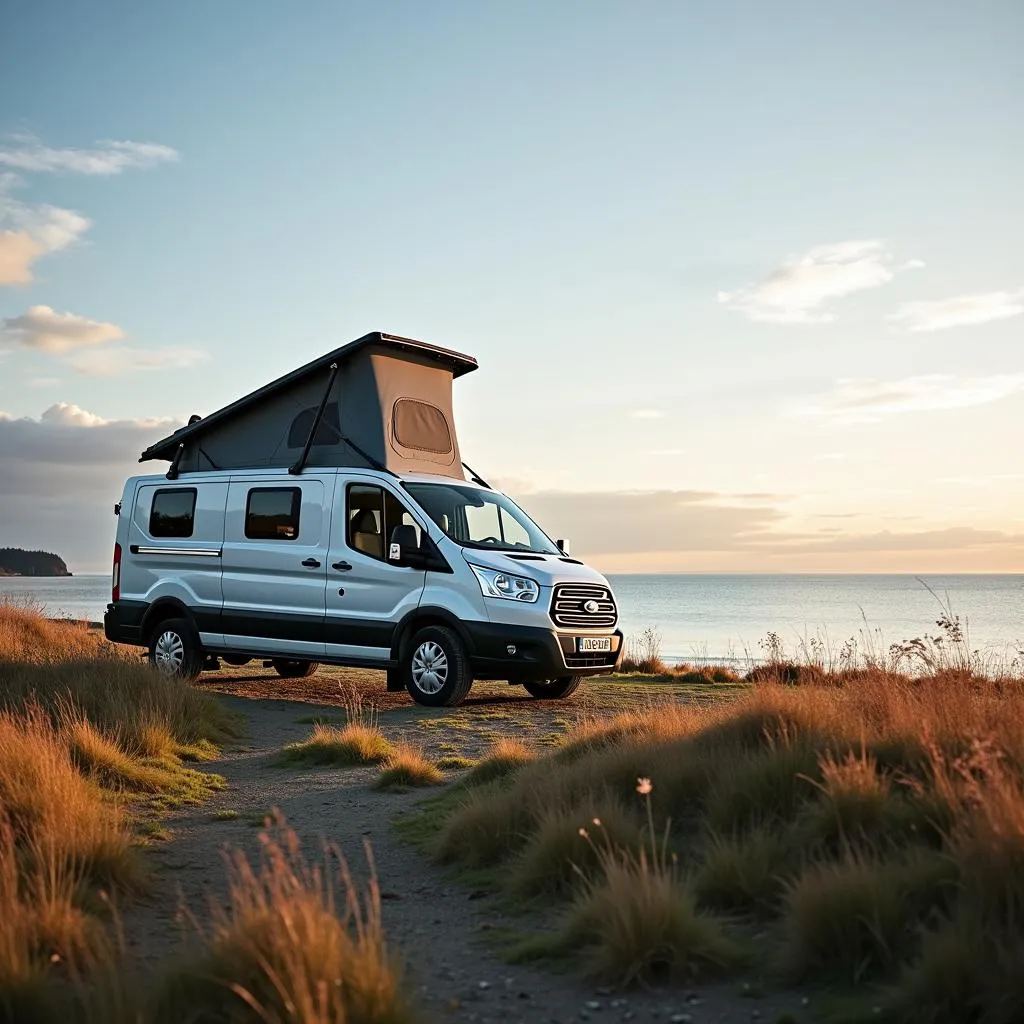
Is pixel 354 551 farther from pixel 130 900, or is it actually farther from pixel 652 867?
pixel 652 867

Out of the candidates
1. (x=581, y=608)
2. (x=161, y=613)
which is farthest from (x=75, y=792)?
(x=161, y=613)

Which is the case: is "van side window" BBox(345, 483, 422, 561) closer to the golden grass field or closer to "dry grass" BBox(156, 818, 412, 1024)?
the golden grass field

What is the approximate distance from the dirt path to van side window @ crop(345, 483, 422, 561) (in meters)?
1.91

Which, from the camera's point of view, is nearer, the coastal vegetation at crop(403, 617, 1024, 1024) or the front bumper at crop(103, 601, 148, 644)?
the coastal vegetation at crop(403, 617, 1024, 1024)

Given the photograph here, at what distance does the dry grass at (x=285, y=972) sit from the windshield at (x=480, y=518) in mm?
8543

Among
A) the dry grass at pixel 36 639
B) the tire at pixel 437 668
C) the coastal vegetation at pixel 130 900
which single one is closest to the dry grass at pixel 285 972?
the coastal vegetation at pixel 130 900

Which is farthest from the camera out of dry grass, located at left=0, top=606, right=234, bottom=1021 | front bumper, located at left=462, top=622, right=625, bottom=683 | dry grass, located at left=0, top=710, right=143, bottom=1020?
front bumper, located at left=462, top=622, right=625, bottom=683

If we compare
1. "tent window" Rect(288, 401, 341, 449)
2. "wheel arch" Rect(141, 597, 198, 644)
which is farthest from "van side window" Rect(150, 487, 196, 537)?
"tent window" Rect(288, 401, 341, 449)

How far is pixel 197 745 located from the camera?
33.0 feet

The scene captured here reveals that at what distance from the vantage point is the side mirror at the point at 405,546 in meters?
12.3

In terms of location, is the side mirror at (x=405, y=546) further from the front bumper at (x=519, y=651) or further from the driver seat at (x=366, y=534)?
the front bumper at (x=519, y=651)

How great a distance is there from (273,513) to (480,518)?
2.52 m

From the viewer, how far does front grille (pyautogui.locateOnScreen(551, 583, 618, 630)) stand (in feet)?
39.9

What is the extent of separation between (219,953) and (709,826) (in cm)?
262
